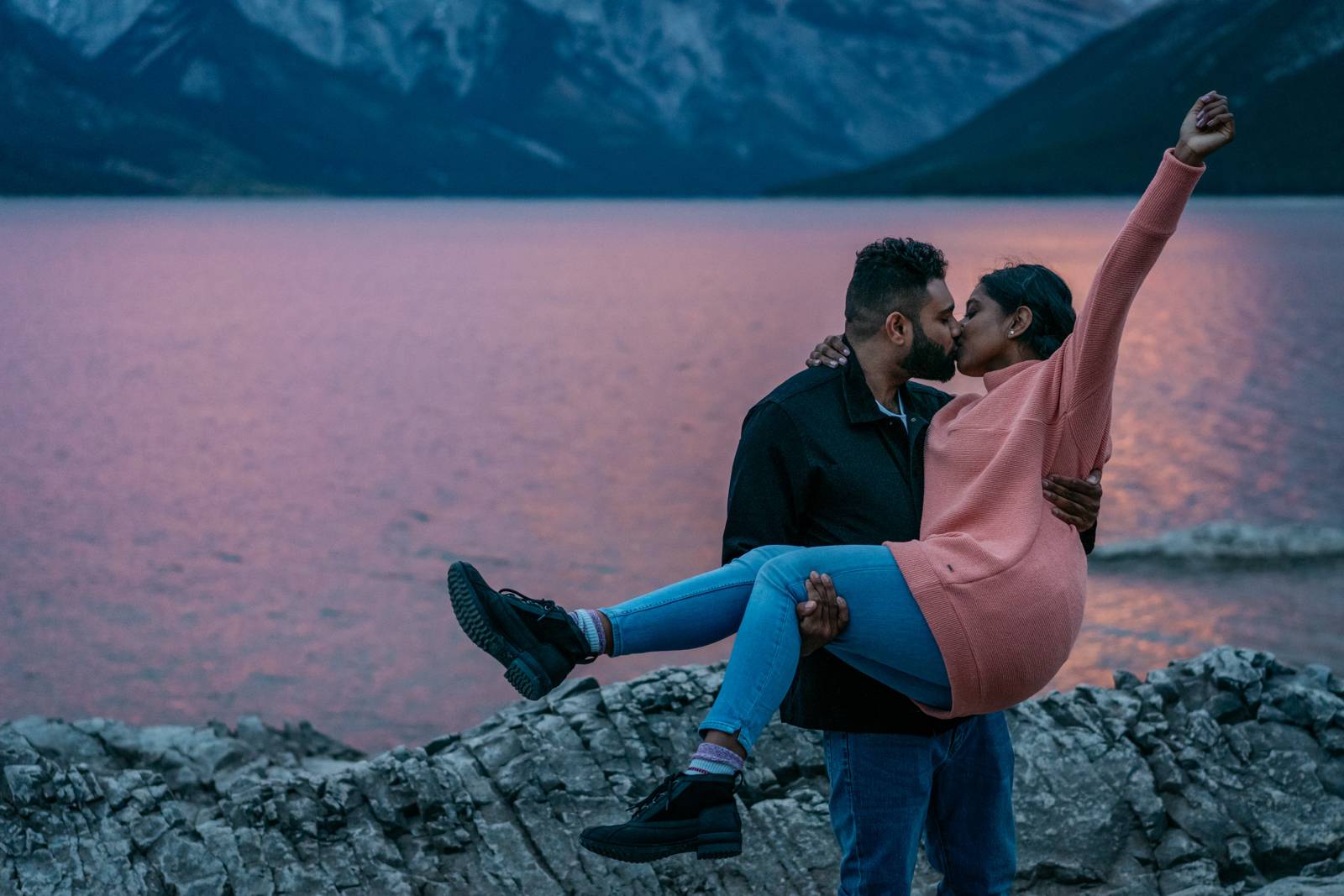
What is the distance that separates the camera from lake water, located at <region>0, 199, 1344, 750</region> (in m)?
12.6

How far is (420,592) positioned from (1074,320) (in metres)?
11.8

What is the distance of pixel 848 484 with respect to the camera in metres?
3.97

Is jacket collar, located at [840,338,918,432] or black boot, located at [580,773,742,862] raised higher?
jacket collar, located at [840,338,918,432]

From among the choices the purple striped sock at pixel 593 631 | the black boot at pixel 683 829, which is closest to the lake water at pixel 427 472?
the purple striped sock at pixel 593 631

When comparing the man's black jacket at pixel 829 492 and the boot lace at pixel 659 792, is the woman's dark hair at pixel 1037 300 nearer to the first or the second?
the man's black jacket at pixel 829 492

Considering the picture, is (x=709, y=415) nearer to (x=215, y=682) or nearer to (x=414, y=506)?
(x=414, y=506)

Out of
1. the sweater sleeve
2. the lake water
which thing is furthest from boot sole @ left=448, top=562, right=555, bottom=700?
the lake water

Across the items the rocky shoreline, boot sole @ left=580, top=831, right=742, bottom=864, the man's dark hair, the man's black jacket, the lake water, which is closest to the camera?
boot sole @ left=580, top=831, right=742, bottom=864

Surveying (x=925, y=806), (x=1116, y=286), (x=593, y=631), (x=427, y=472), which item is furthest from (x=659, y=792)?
(x=427, y=472)

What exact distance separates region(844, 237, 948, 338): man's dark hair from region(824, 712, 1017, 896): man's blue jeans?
132 centimetres

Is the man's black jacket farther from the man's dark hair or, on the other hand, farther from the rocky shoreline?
the rocky shoreline

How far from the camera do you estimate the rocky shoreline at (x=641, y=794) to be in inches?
213

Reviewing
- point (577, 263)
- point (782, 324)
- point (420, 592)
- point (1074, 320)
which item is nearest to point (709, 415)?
point (420, 592)

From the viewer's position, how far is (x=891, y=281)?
4.15 metres
